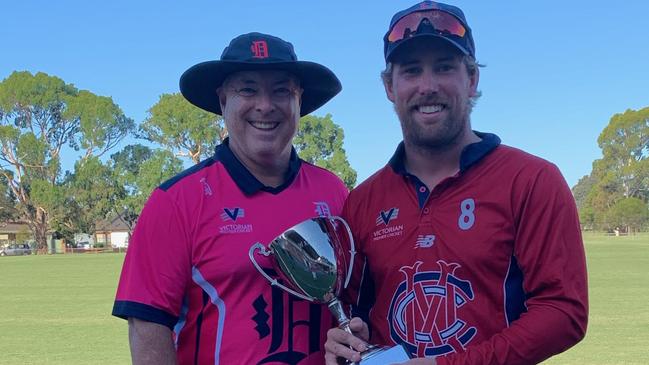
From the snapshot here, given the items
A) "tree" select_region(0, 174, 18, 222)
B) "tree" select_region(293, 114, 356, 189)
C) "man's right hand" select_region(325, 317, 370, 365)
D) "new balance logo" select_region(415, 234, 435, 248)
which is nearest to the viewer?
"man's right hand" select_region(325, 317, 370, 365)

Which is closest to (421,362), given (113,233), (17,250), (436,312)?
(436,312)

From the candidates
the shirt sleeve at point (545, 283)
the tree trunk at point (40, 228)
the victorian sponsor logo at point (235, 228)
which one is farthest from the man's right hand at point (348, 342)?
the tree trunk at point (40, 228)

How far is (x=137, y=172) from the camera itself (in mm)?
59688

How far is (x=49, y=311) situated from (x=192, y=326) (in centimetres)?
1089

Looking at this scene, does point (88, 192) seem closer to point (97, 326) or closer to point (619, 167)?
point (97, 326)

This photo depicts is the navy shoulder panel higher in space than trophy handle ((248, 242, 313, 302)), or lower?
higher

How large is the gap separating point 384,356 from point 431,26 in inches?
46.2

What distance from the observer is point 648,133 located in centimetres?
8281

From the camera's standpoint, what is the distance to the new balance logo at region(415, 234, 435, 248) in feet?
8.41

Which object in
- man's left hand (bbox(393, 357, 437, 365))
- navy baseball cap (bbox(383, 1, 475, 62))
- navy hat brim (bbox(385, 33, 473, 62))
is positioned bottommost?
man's left hand (bbox(393, 357, 437, 365))

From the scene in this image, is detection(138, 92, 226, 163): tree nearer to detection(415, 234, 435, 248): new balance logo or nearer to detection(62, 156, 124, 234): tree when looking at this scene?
detection(62, 156, 124, 234): tree

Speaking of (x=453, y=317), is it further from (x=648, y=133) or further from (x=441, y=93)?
(x=648, y=133)

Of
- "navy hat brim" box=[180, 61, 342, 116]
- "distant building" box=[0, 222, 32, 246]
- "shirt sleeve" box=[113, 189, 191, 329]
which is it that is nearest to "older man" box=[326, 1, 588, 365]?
"navy hat brim" box=[180, 61, 342, 116]

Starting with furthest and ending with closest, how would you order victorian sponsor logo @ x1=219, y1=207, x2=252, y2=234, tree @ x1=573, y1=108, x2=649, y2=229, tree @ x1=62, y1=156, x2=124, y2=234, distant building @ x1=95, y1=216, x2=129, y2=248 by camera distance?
1. tree @ x1=573, y1=108, x2=649, y2=229
2. distant building @ x1=95, y1=216, x2=129, y2=248
3. tree @ x1=62, y1=156, x2=124, y2=234
4. victorian sponsor logo @ x1=219, y1=207, x2=252, y2=234
